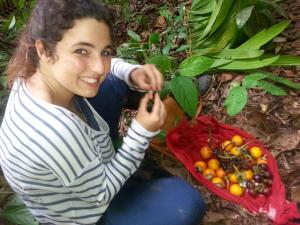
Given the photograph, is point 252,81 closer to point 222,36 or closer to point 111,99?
point 222,36

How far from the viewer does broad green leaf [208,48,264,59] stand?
215cm

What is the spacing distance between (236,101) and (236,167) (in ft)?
0.96

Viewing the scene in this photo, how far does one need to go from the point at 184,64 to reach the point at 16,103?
44.8 inches

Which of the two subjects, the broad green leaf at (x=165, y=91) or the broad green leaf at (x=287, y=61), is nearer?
the broad green leaf at (x=165, y=91)

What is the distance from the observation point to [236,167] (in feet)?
5.92

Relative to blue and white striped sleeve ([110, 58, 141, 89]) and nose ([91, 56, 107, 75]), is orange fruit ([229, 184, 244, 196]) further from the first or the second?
nose ([91, 56, 107, 75])

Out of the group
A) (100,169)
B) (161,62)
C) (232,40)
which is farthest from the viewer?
(232,40)

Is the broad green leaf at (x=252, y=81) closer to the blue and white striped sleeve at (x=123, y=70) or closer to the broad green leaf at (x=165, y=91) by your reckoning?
A: the broad green leaf at (x=165, y=91)

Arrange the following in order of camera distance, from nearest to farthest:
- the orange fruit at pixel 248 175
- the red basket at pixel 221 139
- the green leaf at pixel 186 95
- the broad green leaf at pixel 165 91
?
the red basket at pixel 221 139
the orange fruit at pixel 248 175
the green leaf at pixel 186 95
the broad green leaf at pixel 165 91

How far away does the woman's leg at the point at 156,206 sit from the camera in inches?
55.3

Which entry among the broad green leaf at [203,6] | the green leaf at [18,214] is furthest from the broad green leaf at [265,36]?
the green leaf at [18,214]

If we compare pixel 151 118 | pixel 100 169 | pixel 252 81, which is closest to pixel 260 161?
pixel 252 81

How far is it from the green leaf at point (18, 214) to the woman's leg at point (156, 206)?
233 mm

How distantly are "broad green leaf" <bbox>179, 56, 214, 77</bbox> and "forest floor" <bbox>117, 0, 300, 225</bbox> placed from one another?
0.21m
